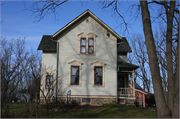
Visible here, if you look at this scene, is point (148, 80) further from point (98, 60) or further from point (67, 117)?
→ point (67, 117)

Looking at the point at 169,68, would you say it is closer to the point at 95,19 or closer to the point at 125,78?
the point at 95,19

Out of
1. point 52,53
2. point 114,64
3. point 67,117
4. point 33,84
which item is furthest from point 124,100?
point 33,84

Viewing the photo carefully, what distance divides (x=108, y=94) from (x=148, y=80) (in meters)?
24.5

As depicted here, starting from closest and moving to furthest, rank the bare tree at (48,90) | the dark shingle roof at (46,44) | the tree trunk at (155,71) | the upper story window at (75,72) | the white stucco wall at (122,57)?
the tree trunk at (155,71)
the bare tree at (48,90)
the upper story window at (75,72)
the dark shingle roof at (46,44)
the white stucco wall at (122,57)

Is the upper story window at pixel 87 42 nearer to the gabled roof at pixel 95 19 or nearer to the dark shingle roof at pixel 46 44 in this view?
the gabled roof at pixel 95 19

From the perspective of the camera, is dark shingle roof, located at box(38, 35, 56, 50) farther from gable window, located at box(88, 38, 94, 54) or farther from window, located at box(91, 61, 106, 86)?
window, located at box(91, 61, 106, 86)

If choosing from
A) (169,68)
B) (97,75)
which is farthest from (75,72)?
(169,68)

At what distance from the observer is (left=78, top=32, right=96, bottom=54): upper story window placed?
53.2ft

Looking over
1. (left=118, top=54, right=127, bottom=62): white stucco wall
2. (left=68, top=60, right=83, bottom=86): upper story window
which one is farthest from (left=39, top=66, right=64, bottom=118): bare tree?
(left=118, top=54, right=127, bottom=62): white stucco wall

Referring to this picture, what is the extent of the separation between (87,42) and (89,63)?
1.95 meters

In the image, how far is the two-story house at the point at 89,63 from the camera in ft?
50.8

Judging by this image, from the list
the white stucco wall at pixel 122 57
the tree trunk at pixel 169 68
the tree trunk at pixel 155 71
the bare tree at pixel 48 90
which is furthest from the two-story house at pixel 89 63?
the tree trunk at pixel 155 71

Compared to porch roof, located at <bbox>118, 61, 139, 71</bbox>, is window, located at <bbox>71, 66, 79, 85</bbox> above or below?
below

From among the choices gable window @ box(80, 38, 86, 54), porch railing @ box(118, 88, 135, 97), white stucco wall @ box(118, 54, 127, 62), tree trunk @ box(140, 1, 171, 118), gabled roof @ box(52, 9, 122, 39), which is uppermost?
gabled roof @ box(52, 9, 122, 39)
